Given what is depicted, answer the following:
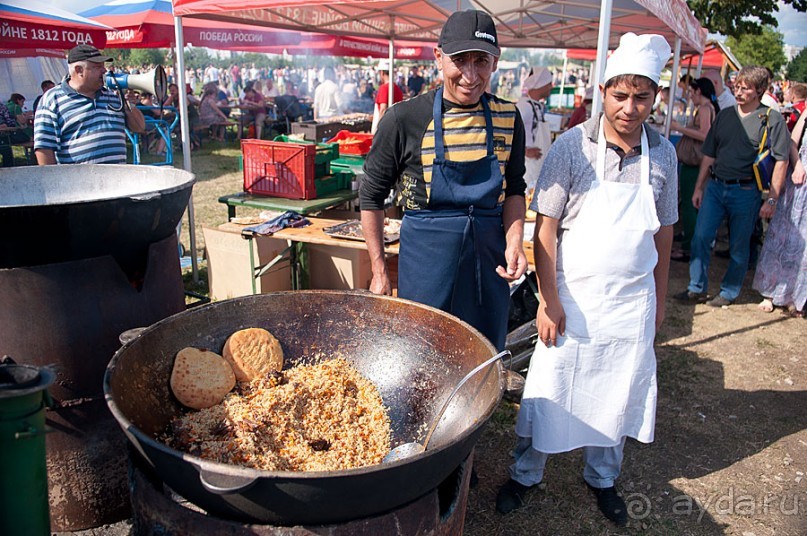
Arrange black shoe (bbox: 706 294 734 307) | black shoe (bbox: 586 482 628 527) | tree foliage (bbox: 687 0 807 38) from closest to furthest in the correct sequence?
black shoe (bbox: 586 482 628 527) → black shoe (bbox: 706 294 734 307) → tree foliage (bbox: 687 0 807 38)

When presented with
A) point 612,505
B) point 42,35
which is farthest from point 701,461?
point 42,35

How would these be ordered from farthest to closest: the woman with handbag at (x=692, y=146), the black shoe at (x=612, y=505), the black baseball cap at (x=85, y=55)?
1. the woman with handbag at (x=692, y=146)
2. the black baseball cap at (x=85, y=55)
3. the black shoe at (x=612, y=505)

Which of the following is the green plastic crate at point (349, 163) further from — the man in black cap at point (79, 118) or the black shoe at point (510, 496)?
the black shoe at point (510, 496)

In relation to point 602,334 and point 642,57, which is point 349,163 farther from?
point 642,57

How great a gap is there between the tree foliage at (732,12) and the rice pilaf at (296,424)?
16.6m

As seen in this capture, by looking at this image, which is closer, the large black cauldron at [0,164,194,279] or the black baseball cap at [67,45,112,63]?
the large black cauldron at [0,164,194,279]

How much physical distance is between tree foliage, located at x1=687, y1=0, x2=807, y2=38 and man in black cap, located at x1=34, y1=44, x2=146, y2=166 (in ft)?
51.0

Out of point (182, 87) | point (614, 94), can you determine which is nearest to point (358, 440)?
point (614, 94)

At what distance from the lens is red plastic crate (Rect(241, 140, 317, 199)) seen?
5.09m

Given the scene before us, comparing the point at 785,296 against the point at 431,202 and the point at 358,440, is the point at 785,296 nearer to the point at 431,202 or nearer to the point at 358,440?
the point at 431,202

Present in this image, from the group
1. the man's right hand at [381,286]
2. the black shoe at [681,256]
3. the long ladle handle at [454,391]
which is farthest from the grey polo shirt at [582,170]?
the black shoe at [681,256]

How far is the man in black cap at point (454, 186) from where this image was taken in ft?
7.95

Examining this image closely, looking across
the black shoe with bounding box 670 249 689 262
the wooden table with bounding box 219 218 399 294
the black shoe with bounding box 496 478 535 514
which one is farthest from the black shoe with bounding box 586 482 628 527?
the black shoe with bounding box 670 249 689 262

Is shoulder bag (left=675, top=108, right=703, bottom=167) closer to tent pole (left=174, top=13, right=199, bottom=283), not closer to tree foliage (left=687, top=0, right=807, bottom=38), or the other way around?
tent pole (left=174, top=13, right=199, bottom=283)
